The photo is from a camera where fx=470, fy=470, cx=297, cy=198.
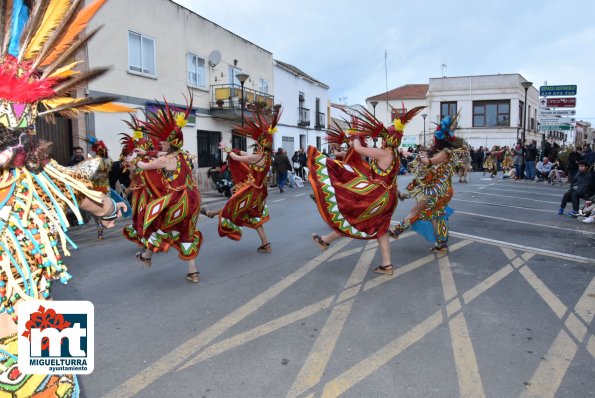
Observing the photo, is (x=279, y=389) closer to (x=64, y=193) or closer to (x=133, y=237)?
(x=64, y=193)

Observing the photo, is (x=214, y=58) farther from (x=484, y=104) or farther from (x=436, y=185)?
(x=484, y=104)

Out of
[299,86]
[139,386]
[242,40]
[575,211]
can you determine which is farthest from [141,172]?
[299,86]

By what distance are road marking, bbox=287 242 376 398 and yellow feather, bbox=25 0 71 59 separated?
2.36 m

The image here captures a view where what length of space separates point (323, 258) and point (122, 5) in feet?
38.4

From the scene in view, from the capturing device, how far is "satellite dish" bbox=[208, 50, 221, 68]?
18703 mm

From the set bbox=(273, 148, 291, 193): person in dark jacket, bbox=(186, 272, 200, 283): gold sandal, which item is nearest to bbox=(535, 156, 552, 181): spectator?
bbox=(273, 148, 291, 193): person in dark jacket

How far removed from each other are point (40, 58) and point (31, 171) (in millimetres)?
498

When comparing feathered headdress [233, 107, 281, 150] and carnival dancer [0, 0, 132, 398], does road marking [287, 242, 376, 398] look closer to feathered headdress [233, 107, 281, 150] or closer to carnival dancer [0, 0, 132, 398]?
carnival dancer [0, 0, 132, 398]

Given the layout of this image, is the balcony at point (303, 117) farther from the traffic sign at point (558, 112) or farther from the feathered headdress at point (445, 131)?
the feathered headdress at point (445, 131)

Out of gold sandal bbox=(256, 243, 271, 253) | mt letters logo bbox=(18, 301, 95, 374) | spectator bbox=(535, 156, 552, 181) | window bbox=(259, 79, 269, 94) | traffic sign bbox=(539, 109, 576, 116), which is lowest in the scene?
gold sandal bbox=(256, 243, 271, 253)

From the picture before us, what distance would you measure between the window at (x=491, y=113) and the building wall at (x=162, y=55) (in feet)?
75.8

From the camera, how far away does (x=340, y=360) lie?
3402mm

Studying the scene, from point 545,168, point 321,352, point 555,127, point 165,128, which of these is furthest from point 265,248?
point 555,127

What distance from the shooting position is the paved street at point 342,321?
3.11m
